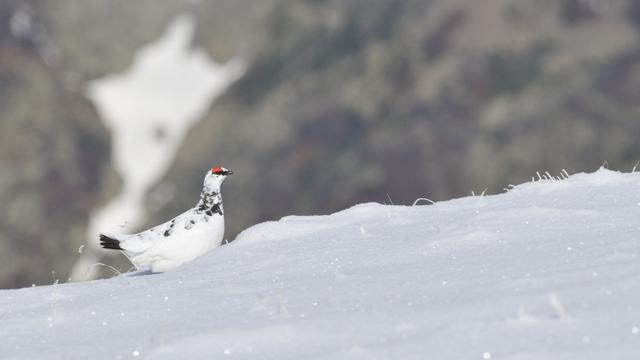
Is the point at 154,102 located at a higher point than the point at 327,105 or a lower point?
higher

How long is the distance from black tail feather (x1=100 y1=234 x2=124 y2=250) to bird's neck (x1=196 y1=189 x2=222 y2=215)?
2.93 ft

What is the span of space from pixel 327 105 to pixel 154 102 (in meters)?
24.5

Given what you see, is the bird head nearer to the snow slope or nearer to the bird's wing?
the bird's wing

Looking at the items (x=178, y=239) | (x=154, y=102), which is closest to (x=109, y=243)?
(x=178, y=239)

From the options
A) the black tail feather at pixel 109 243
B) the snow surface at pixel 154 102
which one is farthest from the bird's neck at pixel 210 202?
the snow surface at pixel 154 102

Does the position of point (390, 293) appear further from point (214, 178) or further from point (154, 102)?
point (154, 102)

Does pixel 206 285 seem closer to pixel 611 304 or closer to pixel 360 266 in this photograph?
pixel 360 266

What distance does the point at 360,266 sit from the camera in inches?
308

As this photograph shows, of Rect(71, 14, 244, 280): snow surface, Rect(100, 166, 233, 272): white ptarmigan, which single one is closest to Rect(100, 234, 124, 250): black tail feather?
Rect(100, 166, 233, 272): white ptarmigan

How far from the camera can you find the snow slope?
5602mm

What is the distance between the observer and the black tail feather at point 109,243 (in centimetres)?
1055

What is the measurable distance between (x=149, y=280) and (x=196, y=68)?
12098 cm

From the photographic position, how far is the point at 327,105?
A: 111812 mm

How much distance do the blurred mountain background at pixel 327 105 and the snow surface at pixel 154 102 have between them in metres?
1.25
